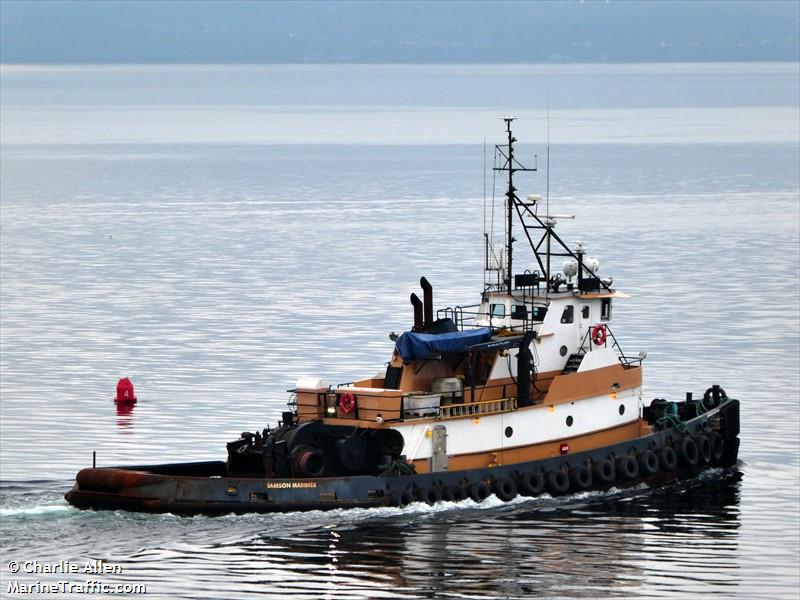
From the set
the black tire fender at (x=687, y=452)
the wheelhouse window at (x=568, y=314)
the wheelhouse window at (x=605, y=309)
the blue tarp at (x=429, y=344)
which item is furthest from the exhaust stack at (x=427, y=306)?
the black tire fender at (x=687, y=452)

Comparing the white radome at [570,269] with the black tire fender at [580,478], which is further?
the white radome at [570,269]

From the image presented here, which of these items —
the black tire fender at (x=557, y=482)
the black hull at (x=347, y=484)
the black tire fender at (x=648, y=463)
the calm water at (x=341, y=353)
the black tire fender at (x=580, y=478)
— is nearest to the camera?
the calm water at (x=341, y=353)

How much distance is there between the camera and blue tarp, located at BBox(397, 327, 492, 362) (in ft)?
144

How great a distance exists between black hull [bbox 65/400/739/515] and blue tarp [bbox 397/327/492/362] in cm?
293

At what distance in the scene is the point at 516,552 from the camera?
40219 mm

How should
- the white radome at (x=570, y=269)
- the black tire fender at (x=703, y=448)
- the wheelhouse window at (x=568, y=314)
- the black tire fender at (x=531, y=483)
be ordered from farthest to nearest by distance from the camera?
the black tire fender at (x=703, y=448) → the white radome at (x=570, y=269) → the wheelhouse window at (x=568, y=314) → the black tire fender at (x=531, y=483)

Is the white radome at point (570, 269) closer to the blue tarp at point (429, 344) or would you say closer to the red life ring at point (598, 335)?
the red life ring at point (598, 335)

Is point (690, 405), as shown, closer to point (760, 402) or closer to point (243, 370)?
point (760, 402)

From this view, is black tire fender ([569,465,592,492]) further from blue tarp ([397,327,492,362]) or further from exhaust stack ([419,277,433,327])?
exhaust stack ([419,277,433,327])

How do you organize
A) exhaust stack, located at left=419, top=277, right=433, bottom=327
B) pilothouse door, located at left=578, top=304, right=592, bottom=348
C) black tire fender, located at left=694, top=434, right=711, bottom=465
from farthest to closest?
black tire fender, located at left=694, top=434, right=711, bottom=465 → pilothouse door, located at left=578, top=304, right=592, bottom=348 → exhaust stack, located at left=419, top=277, right=433, bottom=327

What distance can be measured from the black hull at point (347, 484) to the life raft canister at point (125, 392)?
1431 centimetres

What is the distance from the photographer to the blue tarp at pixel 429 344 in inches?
1732

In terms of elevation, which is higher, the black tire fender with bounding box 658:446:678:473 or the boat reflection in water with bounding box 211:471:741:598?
the black tire fender with bounding box 658:446:678:473

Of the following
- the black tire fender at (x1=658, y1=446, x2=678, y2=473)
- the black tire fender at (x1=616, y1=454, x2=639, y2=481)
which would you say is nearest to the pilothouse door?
the black tire fender at (x1=616, y1=454, x2=639, y2=481)
